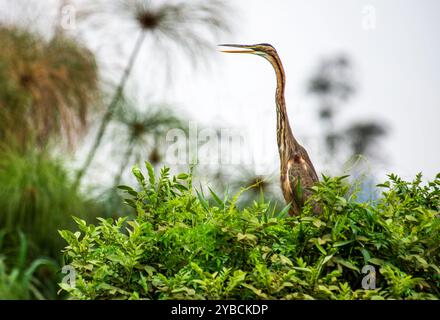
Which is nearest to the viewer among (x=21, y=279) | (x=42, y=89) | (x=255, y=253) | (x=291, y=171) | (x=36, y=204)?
(x=255, y=253)

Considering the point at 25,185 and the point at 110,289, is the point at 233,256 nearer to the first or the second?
the point at 110,289

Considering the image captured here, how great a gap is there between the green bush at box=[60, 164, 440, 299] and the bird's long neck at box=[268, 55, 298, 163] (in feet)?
1.97

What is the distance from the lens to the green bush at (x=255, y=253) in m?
1.93

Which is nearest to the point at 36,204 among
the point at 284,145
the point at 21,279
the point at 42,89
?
the point at 21,279

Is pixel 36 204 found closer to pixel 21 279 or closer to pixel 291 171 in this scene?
pixel 21 279

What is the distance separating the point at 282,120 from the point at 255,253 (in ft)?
2.72

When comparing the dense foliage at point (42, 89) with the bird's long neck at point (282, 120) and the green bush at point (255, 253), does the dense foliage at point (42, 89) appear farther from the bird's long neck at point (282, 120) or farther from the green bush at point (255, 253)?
the green bush at point (255, 253)

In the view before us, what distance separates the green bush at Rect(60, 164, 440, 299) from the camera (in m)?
1.93

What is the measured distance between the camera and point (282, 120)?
2.70 metres

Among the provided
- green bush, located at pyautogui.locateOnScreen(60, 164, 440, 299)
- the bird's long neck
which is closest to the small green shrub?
the bird's long neck

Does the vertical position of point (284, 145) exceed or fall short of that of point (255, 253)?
it exceeds it

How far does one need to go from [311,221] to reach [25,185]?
14.4ft

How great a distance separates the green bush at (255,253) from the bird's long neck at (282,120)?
23.7 inches
